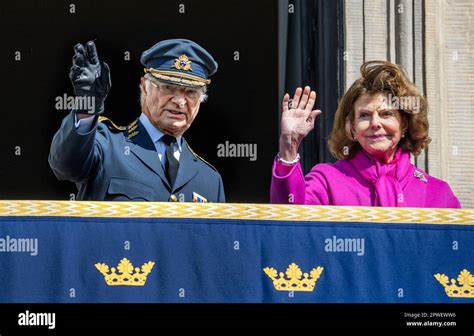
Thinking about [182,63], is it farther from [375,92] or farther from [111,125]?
[375,92]

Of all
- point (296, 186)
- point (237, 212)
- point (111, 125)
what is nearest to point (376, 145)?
point (296, 186)

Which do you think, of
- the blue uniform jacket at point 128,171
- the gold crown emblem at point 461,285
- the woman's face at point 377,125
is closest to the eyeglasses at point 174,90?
the blue uniform jacket at point 128,171

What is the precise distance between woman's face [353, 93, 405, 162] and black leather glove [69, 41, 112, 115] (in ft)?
5.84

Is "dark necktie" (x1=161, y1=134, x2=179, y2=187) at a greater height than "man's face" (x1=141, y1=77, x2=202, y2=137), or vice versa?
"man's face" (x1=141, y1=77, x2=202, y2=137)

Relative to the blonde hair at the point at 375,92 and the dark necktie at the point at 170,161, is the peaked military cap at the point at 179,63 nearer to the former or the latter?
the dark necktie at the point at 170,161

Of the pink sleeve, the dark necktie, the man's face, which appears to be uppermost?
the man's face

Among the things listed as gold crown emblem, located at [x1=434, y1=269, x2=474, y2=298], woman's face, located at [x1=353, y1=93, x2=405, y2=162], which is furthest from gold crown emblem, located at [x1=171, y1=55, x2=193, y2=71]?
gold crown emblem, located at [x1=434, y1=269, x2=474, y2=298]

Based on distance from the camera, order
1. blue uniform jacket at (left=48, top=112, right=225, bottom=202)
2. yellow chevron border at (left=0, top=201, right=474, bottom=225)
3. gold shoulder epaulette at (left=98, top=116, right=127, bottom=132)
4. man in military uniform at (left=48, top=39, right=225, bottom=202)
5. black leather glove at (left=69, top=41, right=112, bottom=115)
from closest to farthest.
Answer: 1. black leather glove at (left=69, top=41, right=112, bottom=115)
2. yellow chevron border at (left=0, top=201, right=474, bottom=225)
3. blue uniform jacket at (left=48, top=112, right=225, bottom=202)
4. man in military uniform at (left=48, top=39, right=225, bottom=202)
5. gold shoulder epaulette at (left=98, top=116, right=127, bottom=132)

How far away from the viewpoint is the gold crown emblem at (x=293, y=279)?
13.6 m

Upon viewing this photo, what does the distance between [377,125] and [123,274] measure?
1.98 metres

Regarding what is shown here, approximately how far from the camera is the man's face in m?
13.9

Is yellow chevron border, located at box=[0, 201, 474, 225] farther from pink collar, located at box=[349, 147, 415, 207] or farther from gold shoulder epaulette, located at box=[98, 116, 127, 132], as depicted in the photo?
gold shoulder epaulette, located at box=[98, 116, 127, 132]
